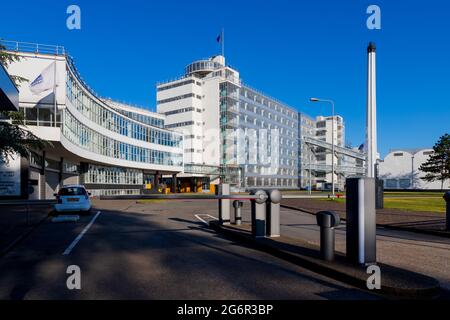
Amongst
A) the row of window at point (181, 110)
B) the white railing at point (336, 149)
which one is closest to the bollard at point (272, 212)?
the row of window at point (181, 110)

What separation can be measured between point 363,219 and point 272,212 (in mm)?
3330

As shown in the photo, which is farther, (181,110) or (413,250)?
(181,110)

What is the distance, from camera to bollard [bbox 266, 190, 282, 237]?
28.7ft

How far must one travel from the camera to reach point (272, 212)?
893 centimetres

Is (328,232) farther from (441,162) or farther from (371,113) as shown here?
(441,162)

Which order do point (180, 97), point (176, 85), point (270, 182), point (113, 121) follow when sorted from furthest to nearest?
1. point (270, 182)
2. point (176, 85)
3. point (180, 97)
4. point (113, 121)

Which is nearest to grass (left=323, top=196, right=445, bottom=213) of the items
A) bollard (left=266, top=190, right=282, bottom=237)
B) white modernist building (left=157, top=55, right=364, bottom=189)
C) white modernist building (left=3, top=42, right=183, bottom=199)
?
bollard (left=266, top=190, right=282, bottom=237)

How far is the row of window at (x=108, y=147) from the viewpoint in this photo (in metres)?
34.8

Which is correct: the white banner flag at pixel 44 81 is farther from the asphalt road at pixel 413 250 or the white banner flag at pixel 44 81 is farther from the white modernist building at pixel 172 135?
the asphalt road at pixel 413 250

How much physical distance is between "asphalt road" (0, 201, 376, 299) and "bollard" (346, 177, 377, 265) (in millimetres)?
855

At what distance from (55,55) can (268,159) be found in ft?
227

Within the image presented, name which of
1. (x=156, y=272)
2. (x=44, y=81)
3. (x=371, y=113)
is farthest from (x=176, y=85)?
(x=156, y=272)

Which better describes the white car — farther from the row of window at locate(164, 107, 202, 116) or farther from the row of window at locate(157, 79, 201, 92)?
the row of window at locate(157, 79, 201, 92)
